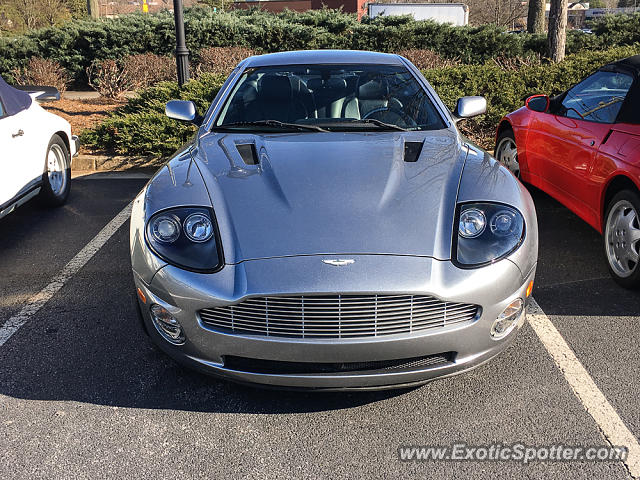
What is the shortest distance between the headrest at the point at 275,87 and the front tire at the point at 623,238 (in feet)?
7.50

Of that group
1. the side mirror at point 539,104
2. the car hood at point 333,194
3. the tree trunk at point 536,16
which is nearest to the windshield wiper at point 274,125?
the car hood at point 333,194

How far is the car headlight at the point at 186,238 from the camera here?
2654mm

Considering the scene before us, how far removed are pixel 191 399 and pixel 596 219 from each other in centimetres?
305

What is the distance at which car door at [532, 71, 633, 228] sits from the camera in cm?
432

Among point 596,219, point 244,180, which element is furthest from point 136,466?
point 596,219

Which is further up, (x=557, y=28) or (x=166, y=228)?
(x=557, y=28)

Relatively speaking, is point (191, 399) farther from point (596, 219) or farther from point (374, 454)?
point (596, 219)

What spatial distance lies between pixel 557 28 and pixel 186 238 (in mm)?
10897

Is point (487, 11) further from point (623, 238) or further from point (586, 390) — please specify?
point (586, 390)

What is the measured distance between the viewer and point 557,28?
37.9 feet

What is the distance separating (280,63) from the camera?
4.50 m

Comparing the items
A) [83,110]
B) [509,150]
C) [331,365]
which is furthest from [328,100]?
[83,110]

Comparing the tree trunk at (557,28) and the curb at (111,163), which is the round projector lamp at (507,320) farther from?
the tree trunk at (557,28)

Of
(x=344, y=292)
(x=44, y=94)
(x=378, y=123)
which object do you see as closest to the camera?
(x=344, y=292)
